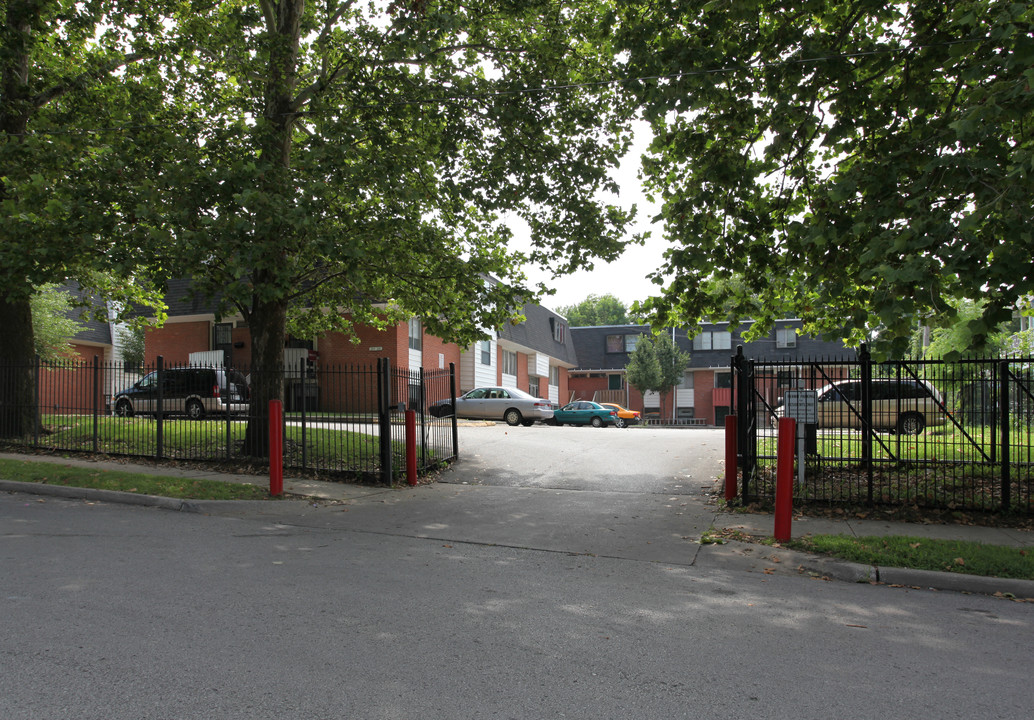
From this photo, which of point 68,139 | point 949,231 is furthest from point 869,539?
point 68,139

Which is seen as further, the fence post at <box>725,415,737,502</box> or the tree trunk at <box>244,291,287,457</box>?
the tree trunk at <box>244,291,287,457</box>

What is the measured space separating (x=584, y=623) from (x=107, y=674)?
288 centimetres

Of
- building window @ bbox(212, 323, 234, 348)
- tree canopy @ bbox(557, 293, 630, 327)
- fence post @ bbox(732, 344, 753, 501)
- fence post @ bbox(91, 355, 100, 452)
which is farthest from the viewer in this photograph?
tree canopy @ bbox(557, 293, 630, 327)

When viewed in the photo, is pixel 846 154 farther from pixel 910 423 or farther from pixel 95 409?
pixel 95 409

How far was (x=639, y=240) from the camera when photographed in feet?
41.5

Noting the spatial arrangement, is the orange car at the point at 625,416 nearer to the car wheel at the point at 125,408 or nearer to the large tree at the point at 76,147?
the car wheel at the point at 125,408

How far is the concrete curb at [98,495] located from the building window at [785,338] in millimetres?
41743

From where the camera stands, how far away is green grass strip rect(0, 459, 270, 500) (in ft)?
33.1

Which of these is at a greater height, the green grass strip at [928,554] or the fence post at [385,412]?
the fence post at [385,412]

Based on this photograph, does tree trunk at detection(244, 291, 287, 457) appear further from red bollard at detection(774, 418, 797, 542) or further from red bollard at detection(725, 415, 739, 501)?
red bollard at detection(774, 418, 797, 542)

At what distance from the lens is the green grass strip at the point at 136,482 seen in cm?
1010

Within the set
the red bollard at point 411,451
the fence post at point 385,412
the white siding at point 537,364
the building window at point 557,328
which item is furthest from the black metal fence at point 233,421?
the building window at point 557,328

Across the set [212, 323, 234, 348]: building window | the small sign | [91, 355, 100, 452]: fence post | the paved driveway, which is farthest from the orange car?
the small sign

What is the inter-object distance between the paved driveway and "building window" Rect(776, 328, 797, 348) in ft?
91.7
